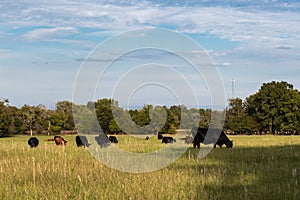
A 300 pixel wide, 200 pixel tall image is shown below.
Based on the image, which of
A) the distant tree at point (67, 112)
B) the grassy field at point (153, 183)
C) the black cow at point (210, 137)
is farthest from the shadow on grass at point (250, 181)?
the distant tree at point (67, 112)

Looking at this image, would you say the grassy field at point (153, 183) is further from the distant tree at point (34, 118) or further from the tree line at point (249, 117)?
the distant tree at point (34, 118)

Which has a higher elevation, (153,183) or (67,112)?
(67,112)

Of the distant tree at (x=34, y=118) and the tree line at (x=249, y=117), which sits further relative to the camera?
the distant tree at (x=34, y=118)

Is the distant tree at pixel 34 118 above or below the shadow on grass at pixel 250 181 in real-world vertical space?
above

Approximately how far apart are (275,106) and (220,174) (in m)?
103

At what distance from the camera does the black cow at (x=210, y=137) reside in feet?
75.4

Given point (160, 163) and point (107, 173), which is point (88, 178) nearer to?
point (107, 173)

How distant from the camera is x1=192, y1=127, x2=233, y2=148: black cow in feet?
75.4

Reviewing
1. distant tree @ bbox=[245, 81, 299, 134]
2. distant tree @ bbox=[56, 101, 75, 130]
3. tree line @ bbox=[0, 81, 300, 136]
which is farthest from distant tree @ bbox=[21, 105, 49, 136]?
distant tree @ bbox=[245, 81, 299, 134]

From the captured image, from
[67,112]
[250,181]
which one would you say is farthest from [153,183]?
[67,112]

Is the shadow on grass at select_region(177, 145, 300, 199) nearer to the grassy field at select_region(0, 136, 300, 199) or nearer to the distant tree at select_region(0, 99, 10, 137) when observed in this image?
the grassy field at select_region(0, 136, 300, 199)

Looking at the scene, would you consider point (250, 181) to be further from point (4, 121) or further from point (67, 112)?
point (67, 112)

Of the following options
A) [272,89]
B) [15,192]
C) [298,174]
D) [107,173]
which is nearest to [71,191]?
[15,192]

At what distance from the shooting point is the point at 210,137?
978 inches
